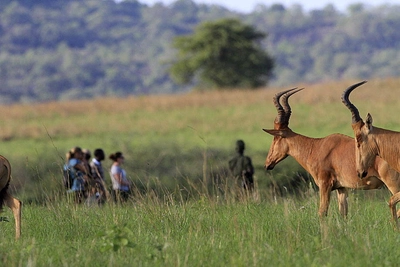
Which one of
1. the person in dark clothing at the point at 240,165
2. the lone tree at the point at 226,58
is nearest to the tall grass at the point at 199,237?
the person in dark clothing at the point at 240,165

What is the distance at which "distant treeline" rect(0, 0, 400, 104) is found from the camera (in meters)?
140

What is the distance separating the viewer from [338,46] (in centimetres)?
18475

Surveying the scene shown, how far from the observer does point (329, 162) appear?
11047 millimetres

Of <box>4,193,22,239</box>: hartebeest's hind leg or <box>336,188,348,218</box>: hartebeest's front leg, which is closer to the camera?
<box>4,193,22,239</box>: hartebeest's hind leg

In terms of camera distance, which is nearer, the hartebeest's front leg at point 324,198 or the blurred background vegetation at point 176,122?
the hartebeest's front leg at point 324,198

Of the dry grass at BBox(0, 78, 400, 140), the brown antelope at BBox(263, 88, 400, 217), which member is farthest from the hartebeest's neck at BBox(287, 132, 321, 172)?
the dry grass at BBox(0, 78, 400, 140)

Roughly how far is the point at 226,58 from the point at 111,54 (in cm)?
10153

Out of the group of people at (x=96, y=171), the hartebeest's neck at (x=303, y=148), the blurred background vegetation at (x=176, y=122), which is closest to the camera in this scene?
the hartebeest's neck at (x=303, y=148)

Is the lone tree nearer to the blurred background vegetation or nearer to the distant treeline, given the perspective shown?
the blurred background vegetation

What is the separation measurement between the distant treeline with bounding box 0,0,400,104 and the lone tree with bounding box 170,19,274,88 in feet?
189

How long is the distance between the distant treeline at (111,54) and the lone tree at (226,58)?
5763 centimetres

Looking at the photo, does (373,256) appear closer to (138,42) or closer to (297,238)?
(297,238)

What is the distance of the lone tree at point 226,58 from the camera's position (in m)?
65.9

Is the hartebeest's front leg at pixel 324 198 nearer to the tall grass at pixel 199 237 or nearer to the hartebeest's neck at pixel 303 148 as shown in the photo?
the tall grass at pixel 199 237
